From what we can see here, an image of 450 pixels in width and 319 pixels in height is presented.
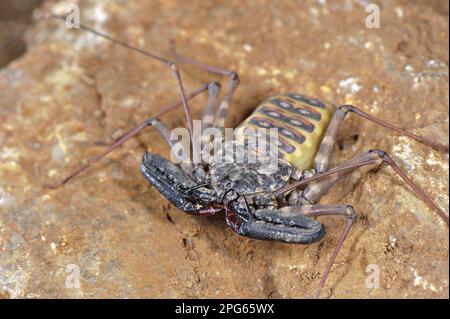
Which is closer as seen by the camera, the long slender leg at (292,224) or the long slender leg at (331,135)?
the long slender leg at (292,224)

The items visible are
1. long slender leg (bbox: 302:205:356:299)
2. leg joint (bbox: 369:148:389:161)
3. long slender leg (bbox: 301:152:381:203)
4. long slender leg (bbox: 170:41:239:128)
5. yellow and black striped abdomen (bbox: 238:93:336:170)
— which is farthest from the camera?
long slender leg (bbox: 170:41:239:128)

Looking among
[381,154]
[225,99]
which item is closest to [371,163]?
[381,154]

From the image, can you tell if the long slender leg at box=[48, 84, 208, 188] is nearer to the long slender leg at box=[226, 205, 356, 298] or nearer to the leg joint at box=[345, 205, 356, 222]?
the long slender leg at box=[226, 205, 356, 298]

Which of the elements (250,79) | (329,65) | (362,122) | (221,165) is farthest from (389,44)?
(221,165)

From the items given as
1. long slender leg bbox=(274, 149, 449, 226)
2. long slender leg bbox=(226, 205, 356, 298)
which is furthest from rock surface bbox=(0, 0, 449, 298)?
long slender leg bbox=(226, 205, 356, 298)

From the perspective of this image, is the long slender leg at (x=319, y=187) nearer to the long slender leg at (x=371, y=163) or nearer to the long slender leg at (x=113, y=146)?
the long slender leg at (x=371, y=163)

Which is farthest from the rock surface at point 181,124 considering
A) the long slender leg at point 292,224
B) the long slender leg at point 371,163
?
the long slender leg at point 292,224

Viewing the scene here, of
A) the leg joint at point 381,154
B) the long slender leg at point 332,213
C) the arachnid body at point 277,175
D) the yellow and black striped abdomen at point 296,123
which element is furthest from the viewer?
the yellow and black striped abdomen at point 296,123
